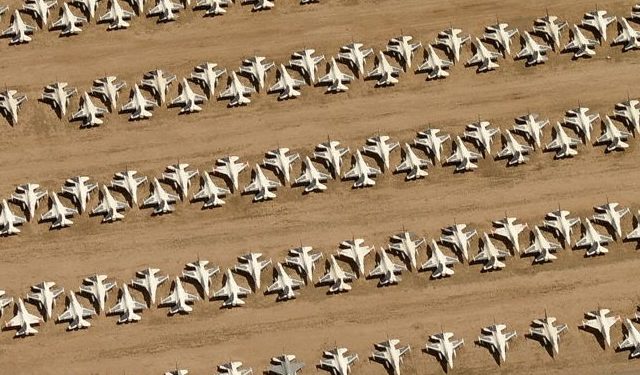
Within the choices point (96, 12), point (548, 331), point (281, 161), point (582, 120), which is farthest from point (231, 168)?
point (582, 120)

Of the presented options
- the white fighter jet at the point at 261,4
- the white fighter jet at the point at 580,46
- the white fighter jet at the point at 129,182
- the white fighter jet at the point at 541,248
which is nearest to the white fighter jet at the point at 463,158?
the white fighter jet at the point at 541,248

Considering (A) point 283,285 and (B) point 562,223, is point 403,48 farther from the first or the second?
(A) point 283,285

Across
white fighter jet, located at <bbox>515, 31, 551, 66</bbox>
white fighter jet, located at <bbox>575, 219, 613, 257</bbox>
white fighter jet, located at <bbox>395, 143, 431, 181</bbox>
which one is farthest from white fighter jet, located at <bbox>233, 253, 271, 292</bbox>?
white fighter jet, located at <bbox>515, 31, 551, 66</bbox>

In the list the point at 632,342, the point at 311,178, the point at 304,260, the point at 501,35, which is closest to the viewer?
the point at 632,342

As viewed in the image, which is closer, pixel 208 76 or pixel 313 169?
pixel 313 169

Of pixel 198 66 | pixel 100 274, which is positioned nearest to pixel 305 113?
pixel 198 66

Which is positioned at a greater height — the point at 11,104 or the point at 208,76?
the point at 208,76

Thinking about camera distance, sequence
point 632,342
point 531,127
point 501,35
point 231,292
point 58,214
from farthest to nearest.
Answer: point 501,35 → point 531,127 → point 58,214 → point 231,292 → point 632,342

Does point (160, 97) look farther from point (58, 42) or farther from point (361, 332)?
A: point (361, 332)
